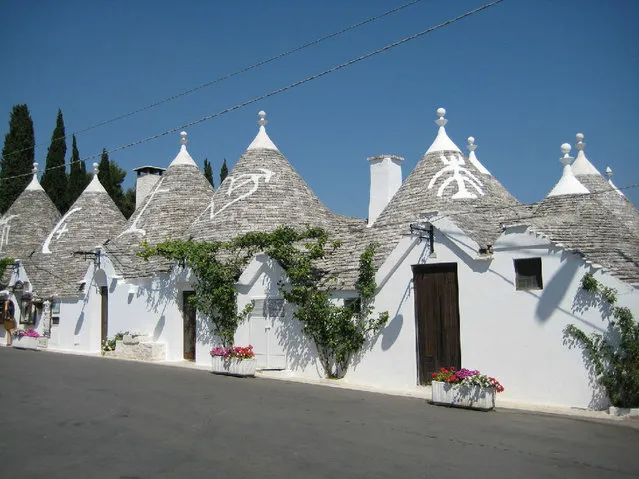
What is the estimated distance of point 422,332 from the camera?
14.2 m

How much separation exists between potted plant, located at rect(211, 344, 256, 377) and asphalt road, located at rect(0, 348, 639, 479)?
2.45 metres

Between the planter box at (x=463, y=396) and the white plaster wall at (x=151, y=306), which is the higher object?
the white plaster wall at (x=151, y=306)

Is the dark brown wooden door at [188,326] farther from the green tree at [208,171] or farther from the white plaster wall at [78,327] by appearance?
the green tree at [208,171]

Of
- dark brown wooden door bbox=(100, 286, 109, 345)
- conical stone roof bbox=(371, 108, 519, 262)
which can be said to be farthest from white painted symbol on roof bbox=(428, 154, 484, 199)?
dark brown wooden door bbox=(100, 286, 109, 345)

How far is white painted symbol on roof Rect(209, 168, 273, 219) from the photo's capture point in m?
21.9

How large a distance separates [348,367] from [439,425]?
18.8 feet

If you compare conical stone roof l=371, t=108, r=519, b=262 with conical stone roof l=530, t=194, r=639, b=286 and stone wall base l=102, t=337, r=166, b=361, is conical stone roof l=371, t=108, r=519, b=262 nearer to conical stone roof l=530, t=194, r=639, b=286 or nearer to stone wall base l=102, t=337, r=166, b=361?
conical stone roof l=530, t=194, r=639, b=286

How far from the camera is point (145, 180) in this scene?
29.6 meters

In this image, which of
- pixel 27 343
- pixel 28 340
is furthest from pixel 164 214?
pixel 27 343

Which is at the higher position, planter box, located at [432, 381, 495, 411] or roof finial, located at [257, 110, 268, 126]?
roof finial, located at [257, 110, 268, 126]

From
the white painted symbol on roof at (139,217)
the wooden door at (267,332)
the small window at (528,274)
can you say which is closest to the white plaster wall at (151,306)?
the white painted symbol on roof at (139,217)

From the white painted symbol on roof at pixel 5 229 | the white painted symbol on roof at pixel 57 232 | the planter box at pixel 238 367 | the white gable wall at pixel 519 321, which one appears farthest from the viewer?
the white painted symbol on roof at pixel 5 229

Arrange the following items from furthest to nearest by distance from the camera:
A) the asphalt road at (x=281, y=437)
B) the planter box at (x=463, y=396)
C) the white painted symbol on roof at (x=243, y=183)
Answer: the white painted symbol on roof at (x=243, y=183) → the planter box at (x=463, y=396) → the asphalt road at (x=281, y=437)

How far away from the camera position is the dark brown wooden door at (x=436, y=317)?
13.8 m
